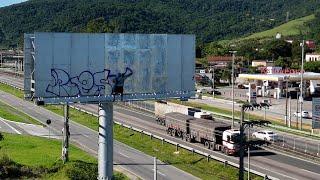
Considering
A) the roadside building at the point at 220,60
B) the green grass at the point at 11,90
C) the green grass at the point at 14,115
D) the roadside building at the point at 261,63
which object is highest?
the roadside building at the point at 220,60

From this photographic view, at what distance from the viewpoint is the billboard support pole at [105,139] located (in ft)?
90.5

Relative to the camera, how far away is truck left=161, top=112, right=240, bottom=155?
50469 millimetres

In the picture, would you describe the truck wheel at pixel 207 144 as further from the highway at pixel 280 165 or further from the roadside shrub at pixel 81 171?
the roadside shrub at pixel 81 171

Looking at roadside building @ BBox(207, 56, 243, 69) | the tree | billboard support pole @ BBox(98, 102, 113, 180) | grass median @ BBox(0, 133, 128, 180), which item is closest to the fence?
grass median @ BBox(0, 133, 128, 180)

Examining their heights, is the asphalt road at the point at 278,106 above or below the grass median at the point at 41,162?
above

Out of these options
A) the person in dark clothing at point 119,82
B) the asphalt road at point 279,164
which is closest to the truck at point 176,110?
the asphalt road at point 279,164

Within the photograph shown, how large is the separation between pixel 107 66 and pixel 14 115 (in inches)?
2392

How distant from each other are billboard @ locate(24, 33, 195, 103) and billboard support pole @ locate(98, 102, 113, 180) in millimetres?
708

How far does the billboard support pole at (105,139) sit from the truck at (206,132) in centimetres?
1998

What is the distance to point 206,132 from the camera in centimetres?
5406

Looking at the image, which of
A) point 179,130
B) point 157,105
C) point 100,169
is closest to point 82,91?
point 100,169

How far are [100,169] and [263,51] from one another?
567ft

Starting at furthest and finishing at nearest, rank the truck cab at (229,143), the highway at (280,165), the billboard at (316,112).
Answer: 1. the billboard at (316,112)
2. the truck cab at (229,143)
3. the highway at (280,165)

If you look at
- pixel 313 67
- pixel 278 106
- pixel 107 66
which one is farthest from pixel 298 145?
pixel 313 67
